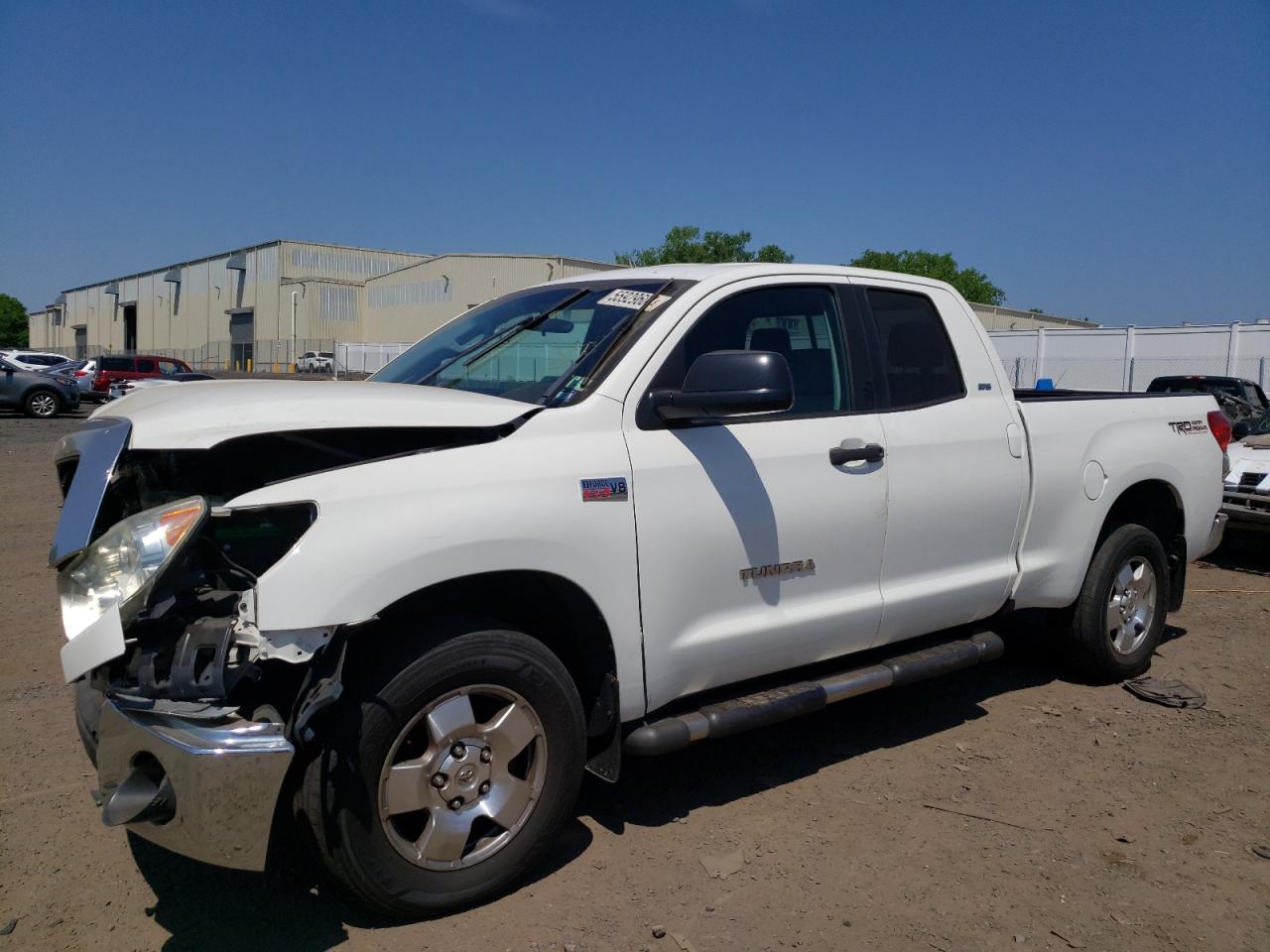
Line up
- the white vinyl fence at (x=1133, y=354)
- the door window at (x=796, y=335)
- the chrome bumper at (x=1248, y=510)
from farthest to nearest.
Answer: the white vinyl fence at (x=1133, y=354) < the chrome bumper at (x=1248, y=510) < the door window at (x=796, y=335)

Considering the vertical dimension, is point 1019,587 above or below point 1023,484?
below

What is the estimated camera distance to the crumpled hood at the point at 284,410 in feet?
9.11

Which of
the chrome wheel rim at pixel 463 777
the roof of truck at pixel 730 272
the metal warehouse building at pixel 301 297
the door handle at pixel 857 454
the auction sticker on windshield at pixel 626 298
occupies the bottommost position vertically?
the chrome wheel rim at pixel 463 777

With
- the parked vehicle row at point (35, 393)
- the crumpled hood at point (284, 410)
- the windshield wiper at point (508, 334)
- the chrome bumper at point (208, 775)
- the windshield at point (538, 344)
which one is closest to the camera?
the chrome bumper at point (208, 775)

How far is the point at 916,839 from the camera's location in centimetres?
365

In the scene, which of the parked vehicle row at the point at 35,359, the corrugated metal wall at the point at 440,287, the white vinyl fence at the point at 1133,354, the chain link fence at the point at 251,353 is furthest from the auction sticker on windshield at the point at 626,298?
the chain link fence at the point at 251,353

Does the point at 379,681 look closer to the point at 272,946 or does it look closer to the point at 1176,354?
the point at 272,946

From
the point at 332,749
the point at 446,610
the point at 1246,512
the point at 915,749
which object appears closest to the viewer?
the point at 332,749

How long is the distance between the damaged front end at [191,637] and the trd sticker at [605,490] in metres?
0.50

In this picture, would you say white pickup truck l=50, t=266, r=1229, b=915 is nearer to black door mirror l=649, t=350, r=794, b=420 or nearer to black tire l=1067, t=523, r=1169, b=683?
black door mirror l=649, t=350, r=794, b=420

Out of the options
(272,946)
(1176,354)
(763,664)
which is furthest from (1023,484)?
(1176,354)

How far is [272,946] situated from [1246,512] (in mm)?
8301

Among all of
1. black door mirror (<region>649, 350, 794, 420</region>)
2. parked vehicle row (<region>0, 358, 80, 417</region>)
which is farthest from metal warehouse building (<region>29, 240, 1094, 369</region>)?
black door mirror (<region>649, 350, 794, 420</region>)

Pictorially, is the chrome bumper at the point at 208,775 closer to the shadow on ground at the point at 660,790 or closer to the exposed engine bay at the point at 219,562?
Result: the exposed engine bay at the point at 219,562
